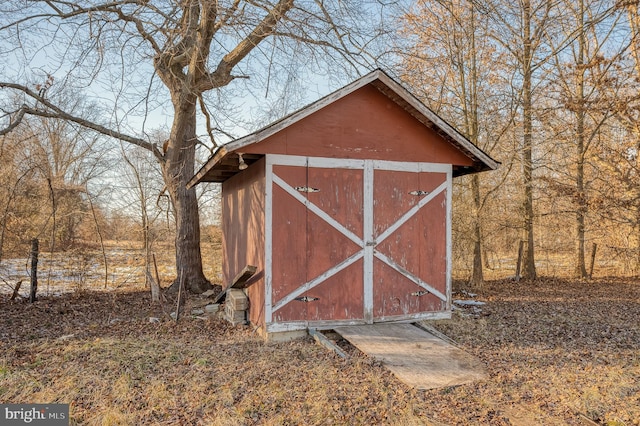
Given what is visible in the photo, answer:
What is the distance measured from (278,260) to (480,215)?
7409mm

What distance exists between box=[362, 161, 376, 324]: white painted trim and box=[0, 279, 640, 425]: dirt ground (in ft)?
3.57

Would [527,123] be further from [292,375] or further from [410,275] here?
[292,375]

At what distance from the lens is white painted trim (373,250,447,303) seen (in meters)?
7.21

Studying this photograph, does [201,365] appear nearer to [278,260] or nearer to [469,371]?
[278,260]

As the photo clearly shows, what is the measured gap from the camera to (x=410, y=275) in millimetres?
7418

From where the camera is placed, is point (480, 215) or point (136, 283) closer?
point (480, 215)

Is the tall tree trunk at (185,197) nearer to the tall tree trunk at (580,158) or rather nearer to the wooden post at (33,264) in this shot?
the wooden post at (33,264)

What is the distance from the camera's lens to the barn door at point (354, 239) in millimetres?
6637

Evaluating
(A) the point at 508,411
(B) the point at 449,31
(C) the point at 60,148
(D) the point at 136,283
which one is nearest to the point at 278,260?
(A) the point at 508,411

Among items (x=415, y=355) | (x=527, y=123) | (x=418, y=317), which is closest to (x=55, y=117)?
(x=418, y=317)

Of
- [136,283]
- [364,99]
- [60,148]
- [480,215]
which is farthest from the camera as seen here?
[60,148]

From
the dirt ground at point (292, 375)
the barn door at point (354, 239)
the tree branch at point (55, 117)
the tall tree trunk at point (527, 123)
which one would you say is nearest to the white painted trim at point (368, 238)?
the barn door at point (354, 239)

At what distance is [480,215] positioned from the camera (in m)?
11.9

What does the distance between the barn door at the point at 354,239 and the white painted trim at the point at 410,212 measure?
0.06ft
